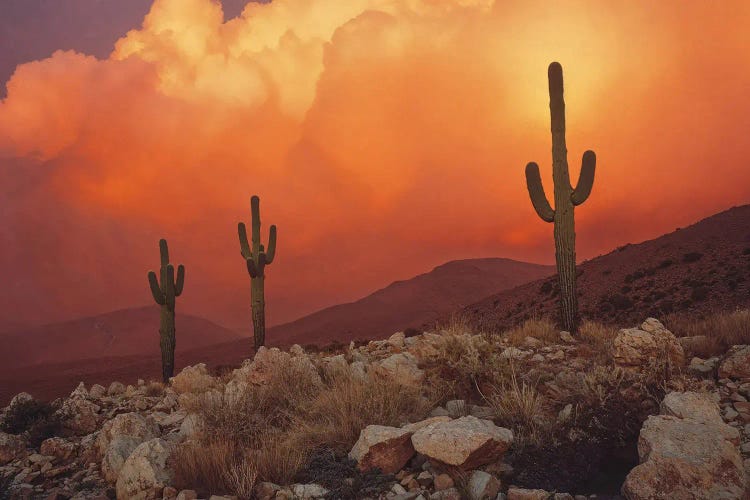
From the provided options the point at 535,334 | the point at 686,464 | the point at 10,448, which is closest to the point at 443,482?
the point at 686,464

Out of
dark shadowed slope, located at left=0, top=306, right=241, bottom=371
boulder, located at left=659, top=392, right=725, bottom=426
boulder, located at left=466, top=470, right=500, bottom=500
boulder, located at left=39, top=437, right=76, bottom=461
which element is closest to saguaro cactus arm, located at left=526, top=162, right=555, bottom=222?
boulder, located at left=659, top=392, right=725, bottom=426

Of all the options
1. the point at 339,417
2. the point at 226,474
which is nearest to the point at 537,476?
the point at 339,417

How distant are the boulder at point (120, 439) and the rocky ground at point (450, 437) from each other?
1.0 inches

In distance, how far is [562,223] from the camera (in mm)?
16203

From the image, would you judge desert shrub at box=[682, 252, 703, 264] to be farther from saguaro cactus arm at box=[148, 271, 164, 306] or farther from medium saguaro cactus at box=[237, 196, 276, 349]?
saguaro cactus arm at box=[148, 271, 164, 306]

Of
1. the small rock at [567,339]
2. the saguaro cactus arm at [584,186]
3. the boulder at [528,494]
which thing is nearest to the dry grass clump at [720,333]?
the small rock at [567,339]

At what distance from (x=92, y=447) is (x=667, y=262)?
34344mm

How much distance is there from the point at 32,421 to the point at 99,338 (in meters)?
106

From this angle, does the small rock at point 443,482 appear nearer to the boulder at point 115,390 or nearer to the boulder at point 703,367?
the boulder at point 703,367

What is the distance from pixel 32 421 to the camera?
34.0 feet

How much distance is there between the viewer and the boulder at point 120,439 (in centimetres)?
636

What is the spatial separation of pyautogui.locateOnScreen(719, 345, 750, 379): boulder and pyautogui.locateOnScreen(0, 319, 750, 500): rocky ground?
0.01m

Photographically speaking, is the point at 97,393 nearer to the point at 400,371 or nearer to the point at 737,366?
the point at 400,371

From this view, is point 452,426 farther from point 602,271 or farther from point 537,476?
point 602,271
